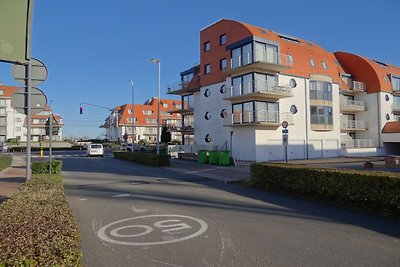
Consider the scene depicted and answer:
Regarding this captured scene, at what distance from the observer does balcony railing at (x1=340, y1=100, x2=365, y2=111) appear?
1528 inches

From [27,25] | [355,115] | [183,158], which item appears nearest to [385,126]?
[355,115]

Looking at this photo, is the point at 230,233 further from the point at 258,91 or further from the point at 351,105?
the point at 351,105

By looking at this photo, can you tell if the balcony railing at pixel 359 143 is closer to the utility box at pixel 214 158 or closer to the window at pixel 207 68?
the window at pixel 207 68

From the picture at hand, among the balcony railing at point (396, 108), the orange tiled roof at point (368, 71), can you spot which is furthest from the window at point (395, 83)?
the balcony railing at point (396, 108)

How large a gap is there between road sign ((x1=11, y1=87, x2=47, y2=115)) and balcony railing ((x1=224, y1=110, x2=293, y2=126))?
21.0 metres

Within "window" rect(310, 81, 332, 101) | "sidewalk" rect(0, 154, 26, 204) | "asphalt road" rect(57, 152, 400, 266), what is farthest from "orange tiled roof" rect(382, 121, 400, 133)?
"sidewalk" rect(0, 154, 26, 204)

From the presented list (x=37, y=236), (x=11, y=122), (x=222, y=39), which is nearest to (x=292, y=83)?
(x=222, y=39)

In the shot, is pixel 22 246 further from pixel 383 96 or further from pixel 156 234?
pixel 383 96

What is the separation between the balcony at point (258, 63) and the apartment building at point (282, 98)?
83 millimetres

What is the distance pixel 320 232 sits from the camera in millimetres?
6316

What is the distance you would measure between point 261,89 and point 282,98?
3077 millimetres

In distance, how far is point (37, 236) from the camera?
3.47 m

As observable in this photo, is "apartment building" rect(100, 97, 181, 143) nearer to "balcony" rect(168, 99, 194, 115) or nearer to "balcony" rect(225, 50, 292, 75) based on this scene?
"balcony" rect(168, 99, 194, 115)

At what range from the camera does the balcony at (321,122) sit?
108 feet
